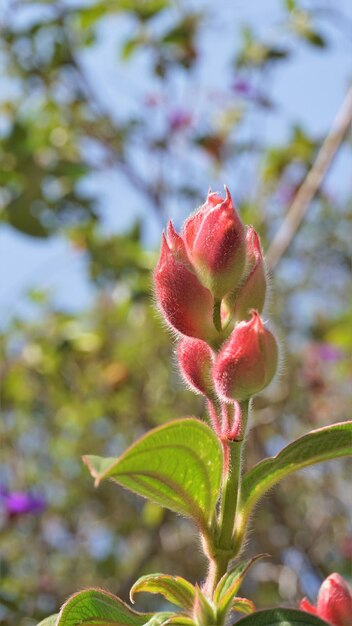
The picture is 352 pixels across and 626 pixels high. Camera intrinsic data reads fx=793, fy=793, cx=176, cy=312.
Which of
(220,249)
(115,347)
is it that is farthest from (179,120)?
(220,249)

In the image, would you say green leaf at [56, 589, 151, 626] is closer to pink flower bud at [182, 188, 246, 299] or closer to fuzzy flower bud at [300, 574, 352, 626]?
fuzzy flower bud at [300, 574, 352, 626]

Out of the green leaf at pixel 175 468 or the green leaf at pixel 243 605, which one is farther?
the green leaf at pixel 243 605

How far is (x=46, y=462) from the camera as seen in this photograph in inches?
167

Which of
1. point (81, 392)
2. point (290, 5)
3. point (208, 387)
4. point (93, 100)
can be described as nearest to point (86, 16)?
point (93, 100)

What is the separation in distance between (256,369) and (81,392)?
3191 millimetres

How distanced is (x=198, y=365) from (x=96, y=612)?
20 cm

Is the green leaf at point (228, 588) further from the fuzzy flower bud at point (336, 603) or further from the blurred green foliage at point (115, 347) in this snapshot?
the blurred green foliage at point (115, 347)

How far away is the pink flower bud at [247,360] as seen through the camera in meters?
0.56

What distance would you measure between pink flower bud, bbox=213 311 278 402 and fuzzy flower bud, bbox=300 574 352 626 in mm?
179

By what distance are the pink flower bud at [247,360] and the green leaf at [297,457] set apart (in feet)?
0.17

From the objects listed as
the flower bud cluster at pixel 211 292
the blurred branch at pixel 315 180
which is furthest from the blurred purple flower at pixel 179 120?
the flower bud cluster at pixel 211 292

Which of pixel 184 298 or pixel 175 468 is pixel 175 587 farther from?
pixel 184 298

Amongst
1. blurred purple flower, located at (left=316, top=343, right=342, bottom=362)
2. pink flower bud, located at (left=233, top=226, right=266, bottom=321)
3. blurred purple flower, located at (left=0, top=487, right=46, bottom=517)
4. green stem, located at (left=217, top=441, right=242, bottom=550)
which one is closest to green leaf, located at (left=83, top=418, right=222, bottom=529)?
green stem, located at (left=217, top=441, right=242, bottom=550)

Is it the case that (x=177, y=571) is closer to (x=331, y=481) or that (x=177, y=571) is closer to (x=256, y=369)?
(x=331, y=481)
